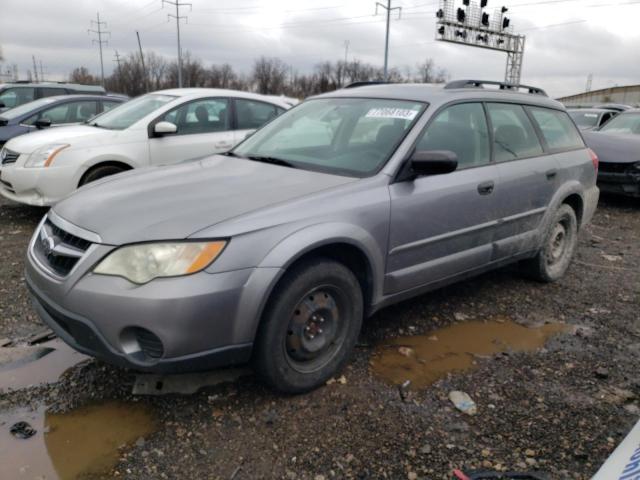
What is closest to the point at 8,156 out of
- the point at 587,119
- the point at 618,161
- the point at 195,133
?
the point at 195,133

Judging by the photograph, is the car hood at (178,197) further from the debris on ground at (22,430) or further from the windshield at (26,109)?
the windshield at (26,109)

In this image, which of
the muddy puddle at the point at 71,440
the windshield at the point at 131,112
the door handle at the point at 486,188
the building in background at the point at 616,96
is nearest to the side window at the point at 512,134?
the door handle at the point at 486,188

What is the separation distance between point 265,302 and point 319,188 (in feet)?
2.57

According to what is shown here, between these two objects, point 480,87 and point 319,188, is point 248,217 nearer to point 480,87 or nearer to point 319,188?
point 319,188

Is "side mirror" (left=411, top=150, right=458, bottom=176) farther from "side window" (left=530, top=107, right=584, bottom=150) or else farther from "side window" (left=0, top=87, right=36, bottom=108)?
"side window" (left=0, top=87, right=36, bottom=108)

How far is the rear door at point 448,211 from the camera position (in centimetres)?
336

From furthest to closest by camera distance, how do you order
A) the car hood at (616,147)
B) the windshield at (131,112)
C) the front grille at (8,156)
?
the car hood at (616,147) < the windshield at (131,112) < the front grille at (8,156)

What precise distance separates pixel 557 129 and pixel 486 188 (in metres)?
1.56

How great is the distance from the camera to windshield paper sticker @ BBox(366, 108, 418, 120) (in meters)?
3.62

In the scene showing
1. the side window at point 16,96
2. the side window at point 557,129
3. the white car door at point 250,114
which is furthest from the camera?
the side window at point 16,96

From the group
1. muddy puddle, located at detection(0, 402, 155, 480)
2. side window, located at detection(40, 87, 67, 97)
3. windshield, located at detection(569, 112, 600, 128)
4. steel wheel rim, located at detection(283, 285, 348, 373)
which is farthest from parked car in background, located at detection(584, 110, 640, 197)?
side window, located at detection(40, 87, 67, 97)

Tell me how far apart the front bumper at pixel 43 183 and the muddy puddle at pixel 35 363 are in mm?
2881

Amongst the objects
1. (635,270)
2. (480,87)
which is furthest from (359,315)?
(635,270)

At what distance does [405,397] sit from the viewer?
311cm
